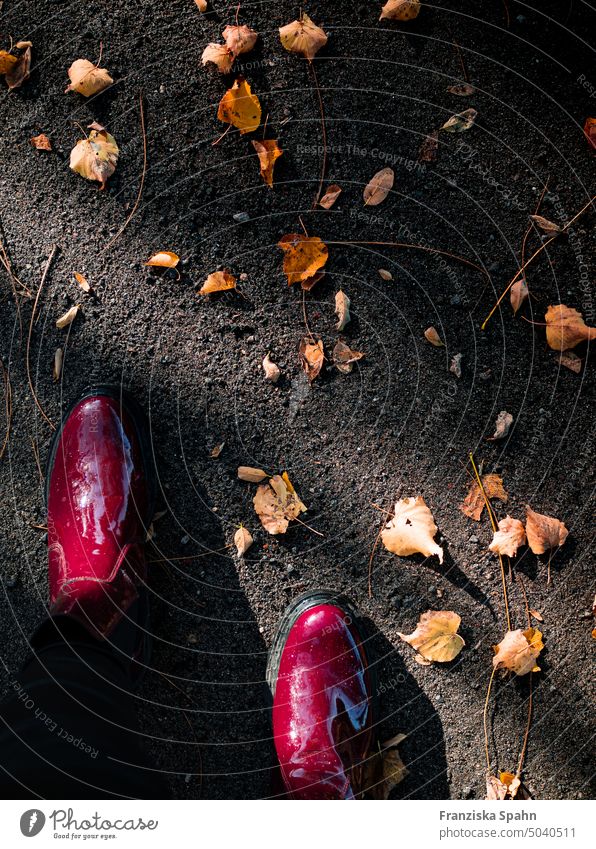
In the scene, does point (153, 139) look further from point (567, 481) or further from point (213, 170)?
point (567, 481)

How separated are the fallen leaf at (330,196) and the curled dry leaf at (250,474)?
2.65 feet

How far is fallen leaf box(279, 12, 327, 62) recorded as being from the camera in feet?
6.33

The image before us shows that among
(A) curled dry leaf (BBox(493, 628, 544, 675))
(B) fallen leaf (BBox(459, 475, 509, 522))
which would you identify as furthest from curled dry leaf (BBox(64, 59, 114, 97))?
(A) curled dry leaf (BBox(493, 628, 544, 675))

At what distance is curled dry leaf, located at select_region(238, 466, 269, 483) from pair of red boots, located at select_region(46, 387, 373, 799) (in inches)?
10.6

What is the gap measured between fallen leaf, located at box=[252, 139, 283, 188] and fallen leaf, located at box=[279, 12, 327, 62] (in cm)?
28

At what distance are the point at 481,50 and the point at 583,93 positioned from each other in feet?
1.06

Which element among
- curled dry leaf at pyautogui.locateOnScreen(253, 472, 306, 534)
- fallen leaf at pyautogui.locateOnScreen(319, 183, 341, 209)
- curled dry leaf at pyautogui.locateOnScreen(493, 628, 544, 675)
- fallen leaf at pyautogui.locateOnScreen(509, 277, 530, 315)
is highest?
fallen leaf at pyautogui.locateOnScreen(319, 183, 341, 209)

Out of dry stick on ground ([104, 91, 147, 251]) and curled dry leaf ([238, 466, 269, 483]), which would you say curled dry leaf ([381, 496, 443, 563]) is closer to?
curled dry leaf ([238, 466, 269, 483])

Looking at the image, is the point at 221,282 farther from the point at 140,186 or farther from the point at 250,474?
the point at 250,474

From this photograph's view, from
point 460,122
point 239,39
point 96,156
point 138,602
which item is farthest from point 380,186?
point 138,602

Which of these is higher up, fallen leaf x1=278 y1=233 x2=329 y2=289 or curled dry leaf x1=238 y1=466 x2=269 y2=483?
fallen leaf x1=278 y1=233 x2=329 y2=289

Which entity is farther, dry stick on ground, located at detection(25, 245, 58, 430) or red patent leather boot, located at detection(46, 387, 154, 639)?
dry stick on ground, located at detection(25, 245, 58, 430)

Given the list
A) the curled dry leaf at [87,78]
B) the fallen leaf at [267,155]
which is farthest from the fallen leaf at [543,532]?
the curled dry leaf at [87,78]
